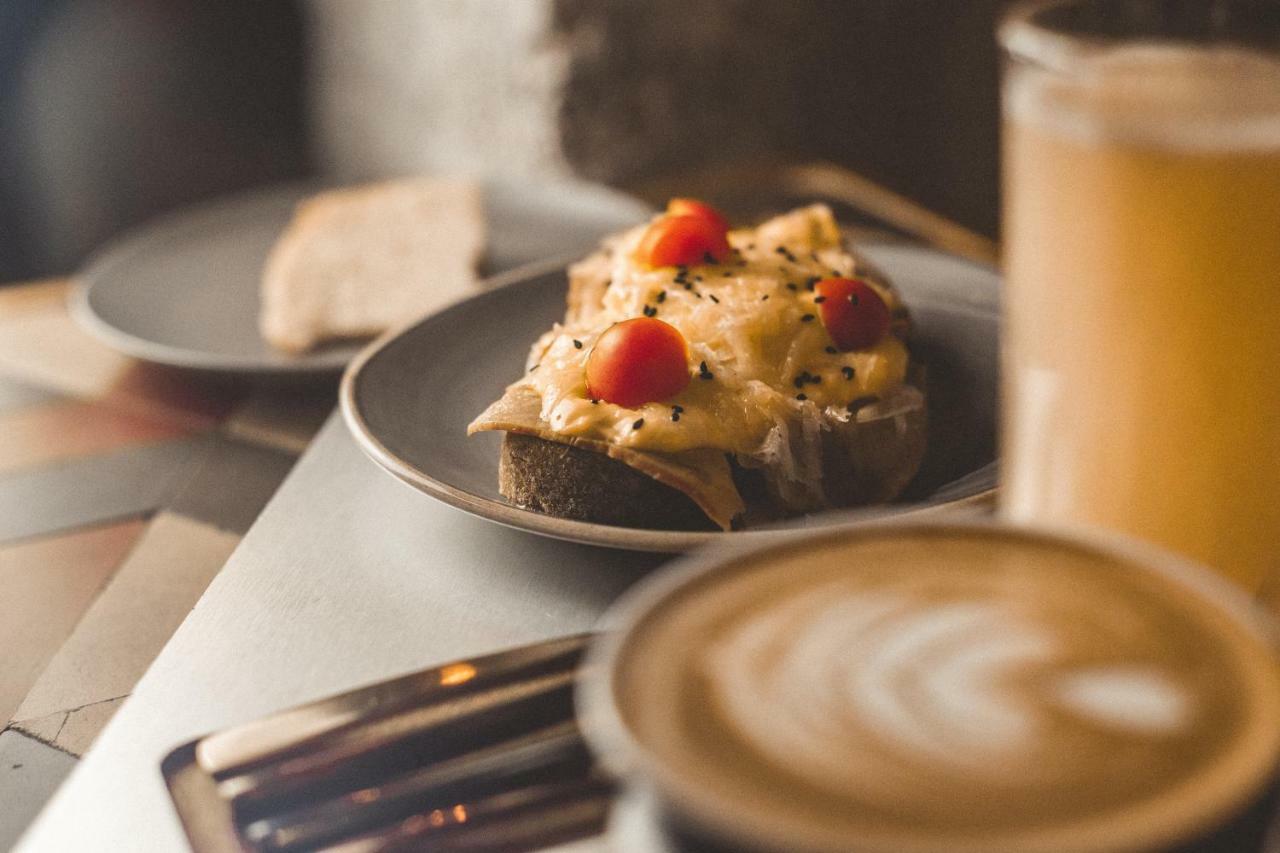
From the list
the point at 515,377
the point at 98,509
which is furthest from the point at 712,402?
the point at 98,509

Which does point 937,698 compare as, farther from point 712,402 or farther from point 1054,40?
point 712,402

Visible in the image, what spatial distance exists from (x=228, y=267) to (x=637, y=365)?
1.43m

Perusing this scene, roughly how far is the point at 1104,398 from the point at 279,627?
0.76 m

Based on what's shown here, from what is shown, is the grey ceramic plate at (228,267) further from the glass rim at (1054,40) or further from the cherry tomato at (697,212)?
the glass rim at (1054,40)

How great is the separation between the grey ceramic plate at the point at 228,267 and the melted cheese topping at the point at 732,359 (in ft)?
1.78

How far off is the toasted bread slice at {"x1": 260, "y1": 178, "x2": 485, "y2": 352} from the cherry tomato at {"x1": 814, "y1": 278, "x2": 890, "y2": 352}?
0.76 meters

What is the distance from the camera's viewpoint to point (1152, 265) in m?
0.83

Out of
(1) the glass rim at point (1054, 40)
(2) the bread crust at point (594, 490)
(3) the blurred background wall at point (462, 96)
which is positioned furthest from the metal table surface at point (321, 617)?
(3) the blurred background wall at point (462, 96)

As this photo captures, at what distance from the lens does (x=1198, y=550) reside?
0.90 m

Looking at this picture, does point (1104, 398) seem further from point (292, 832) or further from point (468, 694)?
point (292, 832)

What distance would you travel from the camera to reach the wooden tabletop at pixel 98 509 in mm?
1200

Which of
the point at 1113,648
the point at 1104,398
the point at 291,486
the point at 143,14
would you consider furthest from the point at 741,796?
the point at 143,14

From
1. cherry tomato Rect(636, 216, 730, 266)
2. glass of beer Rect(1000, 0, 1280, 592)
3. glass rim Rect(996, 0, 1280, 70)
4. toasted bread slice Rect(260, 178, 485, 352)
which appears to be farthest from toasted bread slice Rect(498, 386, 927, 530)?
toasted bread slice Rect(260, 178, 485, 352)

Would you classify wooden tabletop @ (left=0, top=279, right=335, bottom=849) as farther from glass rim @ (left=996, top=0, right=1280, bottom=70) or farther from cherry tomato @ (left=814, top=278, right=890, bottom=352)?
glass rim @ (left=996, top=0, right=1280, bottom=70)
